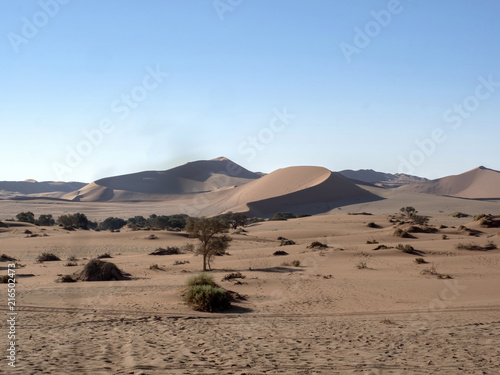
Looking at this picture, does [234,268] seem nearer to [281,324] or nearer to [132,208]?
[281,324]

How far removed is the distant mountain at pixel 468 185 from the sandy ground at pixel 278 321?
106 m

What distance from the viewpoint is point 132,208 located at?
98.3 meters

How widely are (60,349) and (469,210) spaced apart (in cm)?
7266

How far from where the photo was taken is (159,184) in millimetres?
141125

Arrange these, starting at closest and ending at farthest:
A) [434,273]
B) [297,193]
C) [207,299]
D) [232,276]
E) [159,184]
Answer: [207,299]
[232,276]
[434,273]
[297,193]
[159,184]

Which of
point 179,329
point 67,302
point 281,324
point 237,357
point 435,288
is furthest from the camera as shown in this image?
point 435,288

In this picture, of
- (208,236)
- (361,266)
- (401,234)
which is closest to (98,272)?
(208,236)

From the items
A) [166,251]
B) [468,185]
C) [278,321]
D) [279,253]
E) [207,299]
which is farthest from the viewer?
[468,185]

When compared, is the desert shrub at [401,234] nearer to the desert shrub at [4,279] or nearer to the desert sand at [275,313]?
the desert sand at [275,313]

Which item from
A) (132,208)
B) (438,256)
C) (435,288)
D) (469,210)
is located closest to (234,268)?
(435,288)

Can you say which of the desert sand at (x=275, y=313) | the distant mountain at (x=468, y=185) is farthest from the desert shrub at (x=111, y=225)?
the distant mountain at (x=468, y=185)

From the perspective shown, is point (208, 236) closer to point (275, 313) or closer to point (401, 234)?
point (275, 313)

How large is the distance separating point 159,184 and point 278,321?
132662mm

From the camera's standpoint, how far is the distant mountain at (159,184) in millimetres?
127500
